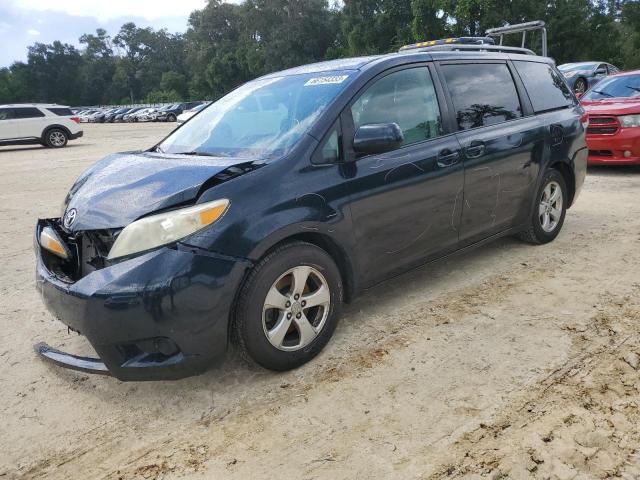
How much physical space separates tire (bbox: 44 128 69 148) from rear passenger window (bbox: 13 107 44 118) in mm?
651

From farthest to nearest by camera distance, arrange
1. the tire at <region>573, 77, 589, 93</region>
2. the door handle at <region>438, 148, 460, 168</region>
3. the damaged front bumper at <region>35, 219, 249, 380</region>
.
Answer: the tire at <region>573, 77, 589, 93</region> < the door handle at <region>438, 148, 460, 168</region> < the damaged front bumper at <region>35, 219, 249, 380</region>

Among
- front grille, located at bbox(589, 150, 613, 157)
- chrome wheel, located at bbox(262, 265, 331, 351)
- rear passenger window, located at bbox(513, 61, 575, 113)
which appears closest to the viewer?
chrome wheel, located at bbox(262, 265, 331, 351)

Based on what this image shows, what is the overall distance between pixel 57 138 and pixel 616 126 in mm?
17414

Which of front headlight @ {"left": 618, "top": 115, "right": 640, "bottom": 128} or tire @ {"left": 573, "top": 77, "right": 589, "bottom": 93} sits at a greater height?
tire @ {"left": 573, "top": 77, "right": 589, "bottom": 93}

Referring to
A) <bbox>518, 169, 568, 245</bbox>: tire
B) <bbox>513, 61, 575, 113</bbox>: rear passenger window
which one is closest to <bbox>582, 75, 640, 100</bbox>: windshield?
<bbox>513, 61, 575, 113</bbox>: rear passenger window

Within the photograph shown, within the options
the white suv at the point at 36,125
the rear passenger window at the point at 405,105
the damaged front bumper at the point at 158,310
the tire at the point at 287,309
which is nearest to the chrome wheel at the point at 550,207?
the rear passenger window at the point at 405,105

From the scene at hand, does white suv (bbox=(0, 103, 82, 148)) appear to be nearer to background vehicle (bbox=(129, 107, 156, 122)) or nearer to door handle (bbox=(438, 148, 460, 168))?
door handle (bbox=(438, 148, 460, 168))

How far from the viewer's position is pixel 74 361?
2.76 meters

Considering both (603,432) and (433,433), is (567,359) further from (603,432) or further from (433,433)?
(433,433)

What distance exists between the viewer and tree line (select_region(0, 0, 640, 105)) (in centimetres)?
3341

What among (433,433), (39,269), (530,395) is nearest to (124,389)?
(39,269)

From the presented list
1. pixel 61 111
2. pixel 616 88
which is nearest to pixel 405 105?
pixel 616 88

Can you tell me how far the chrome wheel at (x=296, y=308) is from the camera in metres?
2.73

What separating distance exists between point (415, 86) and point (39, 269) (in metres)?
2.61
